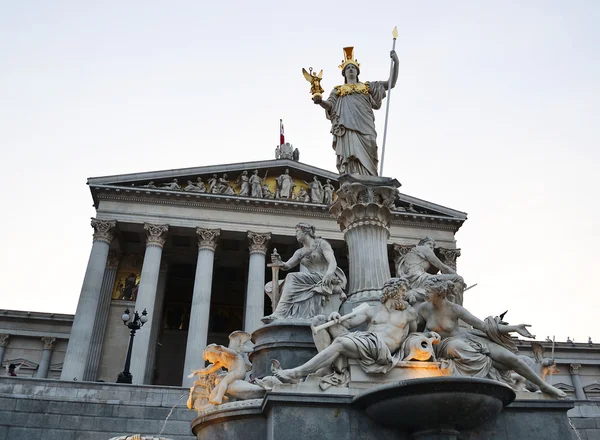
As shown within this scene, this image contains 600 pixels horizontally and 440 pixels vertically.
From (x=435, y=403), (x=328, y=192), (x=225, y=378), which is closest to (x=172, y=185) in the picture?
(x=328, y=192)

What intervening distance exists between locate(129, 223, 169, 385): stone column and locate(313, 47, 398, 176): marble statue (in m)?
20.5

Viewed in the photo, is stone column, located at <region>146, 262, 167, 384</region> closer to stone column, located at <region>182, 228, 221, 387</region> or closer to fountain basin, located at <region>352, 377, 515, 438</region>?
stone column, located at <region>182, 228, 221, 387</region>

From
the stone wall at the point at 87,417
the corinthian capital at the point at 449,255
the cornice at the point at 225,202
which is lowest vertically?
the stone wall at the point at 87,417

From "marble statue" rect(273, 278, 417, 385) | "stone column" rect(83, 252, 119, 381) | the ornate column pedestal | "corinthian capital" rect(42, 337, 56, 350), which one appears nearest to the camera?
"marble statue" rect(273, 278, 417, 385)

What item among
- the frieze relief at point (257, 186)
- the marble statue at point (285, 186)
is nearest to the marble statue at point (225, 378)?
the frieze relief at point (257, 186)

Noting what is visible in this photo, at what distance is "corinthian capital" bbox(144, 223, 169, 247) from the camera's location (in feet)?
106

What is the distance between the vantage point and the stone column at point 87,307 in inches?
1099

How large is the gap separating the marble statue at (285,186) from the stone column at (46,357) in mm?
21968

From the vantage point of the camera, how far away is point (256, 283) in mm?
31297

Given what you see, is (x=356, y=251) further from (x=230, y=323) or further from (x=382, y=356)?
(x=230, y=323)

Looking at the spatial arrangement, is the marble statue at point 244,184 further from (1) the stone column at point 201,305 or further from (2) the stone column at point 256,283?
(1) the stone column at point 201,305

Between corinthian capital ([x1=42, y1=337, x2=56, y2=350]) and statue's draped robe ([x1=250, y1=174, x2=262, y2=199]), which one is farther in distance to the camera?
corinthian capital ([x1=42, y1=337, x2=56, y2=350])

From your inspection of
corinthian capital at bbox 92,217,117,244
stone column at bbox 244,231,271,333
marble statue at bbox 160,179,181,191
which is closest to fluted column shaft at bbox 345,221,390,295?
stone column at bbox 244,231,271,333

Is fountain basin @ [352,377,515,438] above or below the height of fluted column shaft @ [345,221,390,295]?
below
